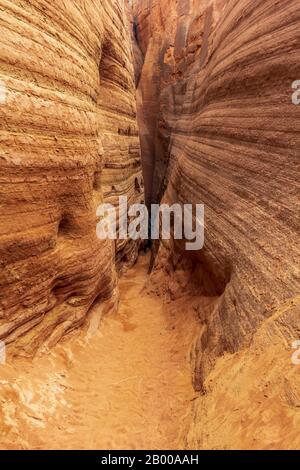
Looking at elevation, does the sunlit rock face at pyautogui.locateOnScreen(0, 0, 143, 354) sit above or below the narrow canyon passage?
above

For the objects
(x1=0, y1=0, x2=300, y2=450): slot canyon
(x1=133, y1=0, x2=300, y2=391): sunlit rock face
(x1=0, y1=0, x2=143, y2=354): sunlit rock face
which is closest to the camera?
(x1=0, y1=0, x2=300, y2=450): slot canyon

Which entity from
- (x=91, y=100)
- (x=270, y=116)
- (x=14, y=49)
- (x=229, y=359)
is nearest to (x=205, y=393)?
(x=229, y=359)

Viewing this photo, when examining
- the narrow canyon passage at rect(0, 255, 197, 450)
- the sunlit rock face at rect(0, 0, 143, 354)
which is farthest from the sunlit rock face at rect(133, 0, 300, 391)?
the sunlit rock face at rect(0, 0, 143, 354)

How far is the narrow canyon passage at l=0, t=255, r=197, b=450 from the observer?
156 inches

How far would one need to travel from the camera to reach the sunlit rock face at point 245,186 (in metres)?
4.56

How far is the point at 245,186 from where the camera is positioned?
5926mm

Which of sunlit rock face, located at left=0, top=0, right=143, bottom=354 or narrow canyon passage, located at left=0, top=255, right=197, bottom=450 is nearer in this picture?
narrow canyon passage, located at left=0, top=255, right=197, bottom=450

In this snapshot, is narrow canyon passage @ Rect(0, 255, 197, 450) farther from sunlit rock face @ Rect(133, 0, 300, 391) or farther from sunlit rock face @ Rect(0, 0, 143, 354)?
sunlit rock face @ Rect(133, 0, 300, 391)

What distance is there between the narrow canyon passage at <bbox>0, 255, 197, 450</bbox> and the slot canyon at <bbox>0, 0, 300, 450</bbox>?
0.08ft

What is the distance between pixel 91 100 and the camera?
22.8 feet

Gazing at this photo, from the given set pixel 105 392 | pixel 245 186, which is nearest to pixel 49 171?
pixel 245 186

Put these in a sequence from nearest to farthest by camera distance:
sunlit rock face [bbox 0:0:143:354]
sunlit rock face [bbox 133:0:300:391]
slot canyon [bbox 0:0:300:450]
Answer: slot canyon [bbox 0:0:300:450], sunlit rock face [bbox 0:0:143:354], sunlit rock face [bbox 133:0:300:391]
